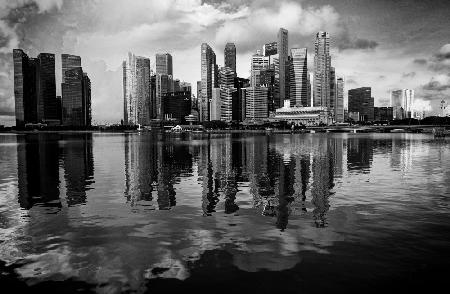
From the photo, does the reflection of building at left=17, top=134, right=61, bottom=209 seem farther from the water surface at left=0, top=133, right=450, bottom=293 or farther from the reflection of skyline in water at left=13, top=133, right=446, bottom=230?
the water surface at left=0, top=133, right=450, bottom=293

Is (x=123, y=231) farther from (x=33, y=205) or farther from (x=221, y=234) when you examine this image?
(x=33, y=205)

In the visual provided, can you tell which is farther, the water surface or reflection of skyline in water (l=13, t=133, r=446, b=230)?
reflection of skyline in water (l=13, t=133, r=446, b=230)

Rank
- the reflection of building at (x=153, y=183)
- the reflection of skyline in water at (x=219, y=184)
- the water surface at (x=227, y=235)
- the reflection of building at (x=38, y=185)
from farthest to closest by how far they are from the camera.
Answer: the reflection of building at (x=153, y=183), the reflection of building at (x=38, y=185), the reflection of skyline in water at (x=219, y=184), the water surface at (x=227, y=235)

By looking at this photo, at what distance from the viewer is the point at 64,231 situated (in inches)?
1108

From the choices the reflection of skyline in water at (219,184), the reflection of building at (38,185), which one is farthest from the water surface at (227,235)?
the reflection of building at (38,185)

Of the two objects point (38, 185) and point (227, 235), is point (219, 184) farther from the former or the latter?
point (38, 185)

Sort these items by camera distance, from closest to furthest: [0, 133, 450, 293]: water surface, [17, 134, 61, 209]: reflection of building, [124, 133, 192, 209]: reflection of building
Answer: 1. [0, 133, 450, 293]: water surface
2. [17, 134, 61, 209]: reflection of building
3. [124, 133, 192, 209]: reflection of building

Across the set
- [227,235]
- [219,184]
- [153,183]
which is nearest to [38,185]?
[153,183]

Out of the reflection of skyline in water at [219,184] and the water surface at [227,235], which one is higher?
the reflection of skyline in water at [219,184]

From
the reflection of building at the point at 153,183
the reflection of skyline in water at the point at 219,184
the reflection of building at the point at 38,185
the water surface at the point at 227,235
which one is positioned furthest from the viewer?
the reflection of building at the point at 153,183

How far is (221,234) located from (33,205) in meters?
22.2

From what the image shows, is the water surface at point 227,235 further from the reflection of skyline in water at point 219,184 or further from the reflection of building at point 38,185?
the reflection of building at point 38,185

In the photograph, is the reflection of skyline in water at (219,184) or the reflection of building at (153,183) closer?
the reflection of skyline in water at (219,184)

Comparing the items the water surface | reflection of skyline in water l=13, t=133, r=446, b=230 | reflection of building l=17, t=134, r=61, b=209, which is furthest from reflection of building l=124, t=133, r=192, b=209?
reflection of building l=17, t=134, r=61, b=209
